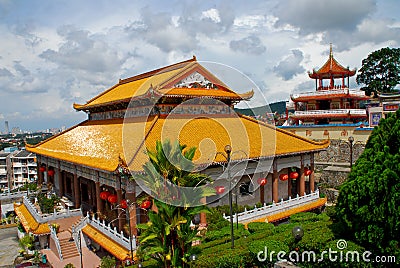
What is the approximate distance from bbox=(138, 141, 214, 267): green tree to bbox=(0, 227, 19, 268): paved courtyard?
53.2 feet

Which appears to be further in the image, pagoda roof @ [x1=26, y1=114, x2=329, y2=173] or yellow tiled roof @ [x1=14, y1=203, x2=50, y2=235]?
yellow tiled roof @ [x1=14, y1=203, x2=50, y2=235]

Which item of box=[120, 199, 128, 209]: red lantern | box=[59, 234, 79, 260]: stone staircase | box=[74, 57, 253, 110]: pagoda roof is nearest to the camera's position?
box=[120, 199, 128, 209]: red lantern

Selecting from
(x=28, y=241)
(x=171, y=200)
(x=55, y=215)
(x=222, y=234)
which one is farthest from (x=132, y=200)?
(x=28, y=241)

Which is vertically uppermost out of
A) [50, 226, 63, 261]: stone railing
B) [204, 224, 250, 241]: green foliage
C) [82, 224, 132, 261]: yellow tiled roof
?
[204, 224, 250, 241]: green foliage

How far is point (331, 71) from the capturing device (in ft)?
119

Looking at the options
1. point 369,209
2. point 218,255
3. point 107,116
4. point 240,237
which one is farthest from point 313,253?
point 107,116

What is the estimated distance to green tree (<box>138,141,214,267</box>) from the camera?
9578 mm

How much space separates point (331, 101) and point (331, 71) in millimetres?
3500

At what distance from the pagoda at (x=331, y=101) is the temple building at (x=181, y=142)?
11176mm

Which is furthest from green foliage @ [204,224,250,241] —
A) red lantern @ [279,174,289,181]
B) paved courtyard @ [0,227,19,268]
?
paved courtyard @ [0,227,19,268]

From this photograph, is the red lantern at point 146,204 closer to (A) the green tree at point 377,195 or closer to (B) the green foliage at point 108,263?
(B) the green foliage at point 108,263

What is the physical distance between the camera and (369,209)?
10469 mm

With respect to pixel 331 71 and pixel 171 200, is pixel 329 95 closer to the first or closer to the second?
pixel 331 71

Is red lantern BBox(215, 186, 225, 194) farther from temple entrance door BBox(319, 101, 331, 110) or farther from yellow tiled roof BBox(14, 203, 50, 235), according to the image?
temple entrance door BBox(319, 101, 331, 110)
